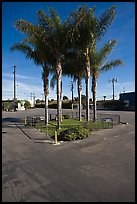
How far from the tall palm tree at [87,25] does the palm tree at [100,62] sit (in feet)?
11.7

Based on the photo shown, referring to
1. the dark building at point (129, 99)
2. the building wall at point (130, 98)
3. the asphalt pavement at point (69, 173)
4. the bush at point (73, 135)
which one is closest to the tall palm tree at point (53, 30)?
the bush at point (73, 135)

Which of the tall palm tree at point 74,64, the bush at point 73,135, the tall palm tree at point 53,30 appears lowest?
the bush at point 73,135

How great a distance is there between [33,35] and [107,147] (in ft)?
39.0

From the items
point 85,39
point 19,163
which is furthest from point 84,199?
point 85,39

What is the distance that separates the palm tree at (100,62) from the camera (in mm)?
24188

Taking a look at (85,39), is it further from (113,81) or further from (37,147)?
(113,81)

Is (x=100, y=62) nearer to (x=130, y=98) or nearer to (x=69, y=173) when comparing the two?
(x=69, y=173)

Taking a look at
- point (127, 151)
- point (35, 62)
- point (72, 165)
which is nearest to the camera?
point (72, 165)

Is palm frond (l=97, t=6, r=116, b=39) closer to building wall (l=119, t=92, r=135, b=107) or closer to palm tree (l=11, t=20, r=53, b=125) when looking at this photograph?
palm tree (l=11, t=20, r=53, b=125)

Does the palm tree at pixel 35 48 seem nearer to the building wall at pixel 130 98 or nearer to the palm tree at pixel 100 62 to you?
the palm tree at pixel 100 62

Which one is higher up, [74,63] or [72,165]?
[74,63]

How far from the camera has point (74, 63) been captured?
24.5 m

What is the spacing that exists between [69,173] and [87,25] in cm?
1441

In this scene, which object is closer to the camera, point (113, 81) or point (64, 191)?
point (64, 191)
